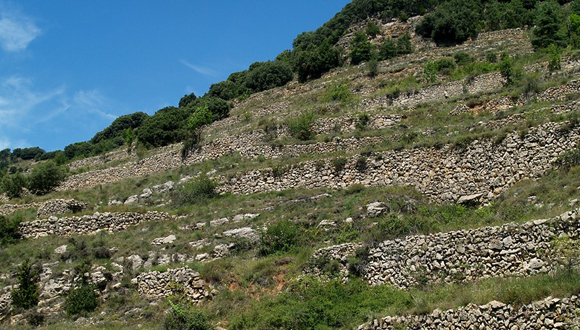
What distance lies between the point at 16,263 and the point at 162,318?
8488 mm

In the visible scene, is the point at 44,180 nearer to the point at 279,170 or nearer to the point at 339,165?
the point at 279,170

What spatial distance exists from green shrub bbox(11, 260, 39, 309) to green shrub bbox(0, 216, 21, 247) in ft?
15.6

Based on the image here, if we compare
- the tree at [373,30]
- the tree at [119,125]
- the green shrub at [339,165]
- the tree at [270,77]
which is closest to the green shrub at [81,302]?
the green shrub at [339,165]

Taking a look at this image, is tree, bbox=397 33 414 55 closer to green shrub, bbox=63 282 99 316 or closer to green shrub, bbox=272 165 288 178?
green shrub, bbox=272 165 288 178

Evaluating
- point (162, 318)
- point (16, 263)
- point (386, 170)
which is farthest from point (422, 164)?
point (16, 263)

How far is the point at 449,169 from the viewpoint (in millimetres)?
23797

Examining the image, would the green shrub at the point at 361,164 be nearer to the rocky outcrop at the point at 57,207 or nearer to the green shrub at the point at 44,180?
the rocky outcrop at the point at 57,207

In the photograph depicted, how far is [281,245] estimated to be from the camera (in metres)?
21.1

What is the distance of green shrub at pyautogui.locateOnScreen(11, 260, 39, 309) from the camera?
1945 centimetres

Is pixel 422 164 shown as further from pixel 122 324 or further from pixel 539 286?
pixel 122 324

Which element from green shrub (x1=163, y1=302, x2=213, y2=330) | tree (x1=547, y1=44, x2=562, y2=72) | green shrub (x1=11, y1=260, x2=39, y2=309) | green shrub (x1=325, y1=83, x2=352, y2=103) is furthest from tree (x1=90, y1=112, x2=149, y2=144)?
green shrub (x1=163, y1=302, x2=213, y2=330)

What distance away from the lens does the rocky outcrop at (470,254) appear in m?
13.8

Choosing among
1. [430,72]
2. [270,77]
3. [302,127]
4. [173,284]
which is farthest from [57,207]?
[270,77]

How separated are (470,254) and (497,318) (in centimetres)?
304
